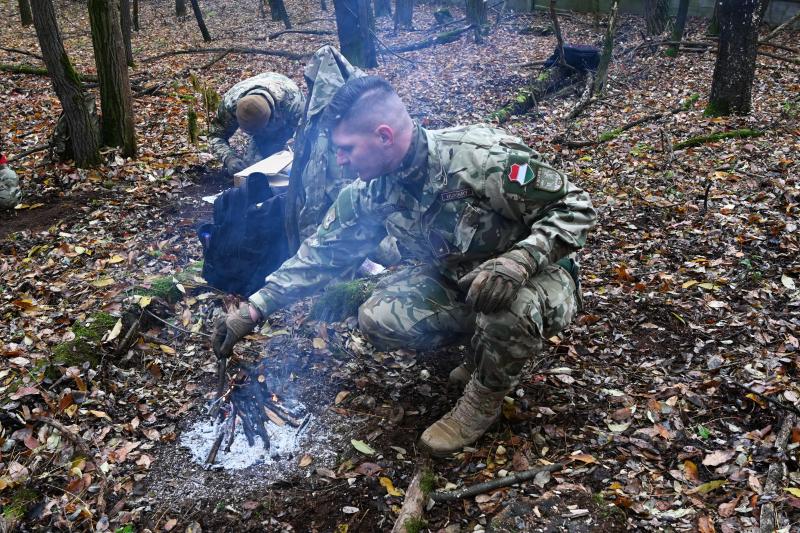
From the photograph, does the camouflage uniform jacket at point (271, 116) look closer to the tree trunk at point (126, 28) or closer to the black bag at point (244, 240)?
the black bag at point (244, 240)

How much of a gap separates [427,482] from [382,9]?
2142cm

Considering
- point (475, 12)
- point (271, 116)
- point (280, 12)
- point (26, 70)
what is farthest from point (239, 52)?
point (271, 116)

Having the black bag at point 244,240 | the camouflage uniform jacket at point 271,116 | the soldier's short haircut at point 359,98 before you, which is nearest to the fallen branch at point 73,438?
the black bag at point 244,240

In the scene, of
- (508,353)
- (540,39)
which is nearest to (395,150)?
(508,353)

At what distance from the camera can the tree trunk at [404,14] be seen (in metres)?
18.2

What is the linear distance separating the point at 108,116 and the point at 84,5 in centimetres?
1901

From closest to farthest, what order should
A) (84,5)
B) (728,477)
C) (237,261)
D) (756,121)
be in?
(728,477) → (237,261) → (756,121) → (84,5)

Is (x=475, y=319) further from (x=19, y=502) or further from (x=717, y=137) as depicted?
(x=717, y=137)

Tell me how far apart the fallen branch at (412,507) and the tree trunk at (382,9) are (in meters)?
21.1

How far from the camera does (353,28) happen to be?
10.9m

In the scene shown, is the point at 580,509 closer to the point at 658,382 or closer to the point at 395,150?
the point at 658,382

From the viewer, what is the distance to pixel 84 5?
22734 mm

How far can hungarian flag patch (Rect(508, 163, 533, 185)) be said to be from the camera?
2.89 meters

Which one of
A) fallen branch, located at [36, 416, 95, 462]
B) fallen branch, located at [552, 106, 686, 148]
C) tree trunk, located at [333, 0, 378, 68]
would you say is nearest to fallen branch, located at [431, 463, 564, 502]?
fallen branch, located at [36, 416, 95, 462]
